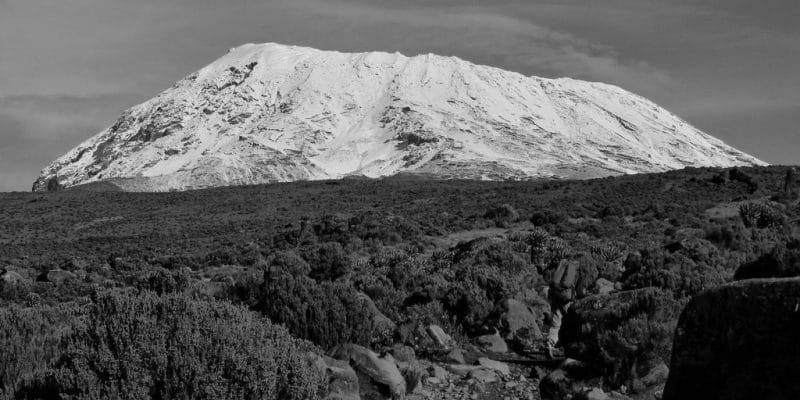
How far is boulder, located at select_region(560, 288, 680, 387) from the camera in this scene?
8578mm

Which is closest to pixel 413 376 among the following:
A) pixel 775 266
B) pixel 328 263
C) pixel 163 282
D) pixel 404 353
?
pixel 404 353

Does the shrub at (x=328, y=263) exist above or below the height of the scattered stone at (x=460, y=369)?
above

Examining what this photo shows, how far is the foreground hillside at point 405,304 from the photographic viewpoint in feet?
21.0

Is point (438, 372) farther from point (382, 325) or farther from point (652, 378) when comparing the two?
point (652, 378)

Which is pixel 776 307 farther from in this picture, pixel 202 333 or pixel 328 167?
pixel 328 167

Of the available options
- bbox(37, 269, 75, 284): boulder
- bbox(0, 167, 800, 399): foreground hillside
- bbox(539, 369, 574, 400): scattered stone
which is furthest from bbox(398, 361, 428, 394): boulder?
bbox(37, 269, 75, 284): boulder

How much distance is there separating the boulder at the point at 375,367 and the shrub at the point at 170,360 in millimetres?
1312

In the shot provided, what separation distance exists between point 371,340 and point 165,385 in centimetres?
462

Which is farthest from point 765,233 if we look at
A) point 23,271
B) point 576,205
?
point 23,271

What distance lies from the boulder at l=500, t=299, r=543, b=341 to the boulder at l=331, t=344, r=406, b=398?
374cm

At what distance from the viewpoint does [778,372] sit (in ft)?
16.3

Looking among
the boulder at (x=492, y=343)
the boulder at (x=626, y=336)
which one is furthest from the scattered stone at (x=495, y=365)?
the boulder at (x=492, y=343)

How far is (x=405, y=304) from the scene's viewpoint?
13578 mm

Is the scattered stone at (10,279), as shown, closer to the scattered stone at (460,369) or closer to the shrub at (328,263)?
the shrub at (328,263)
